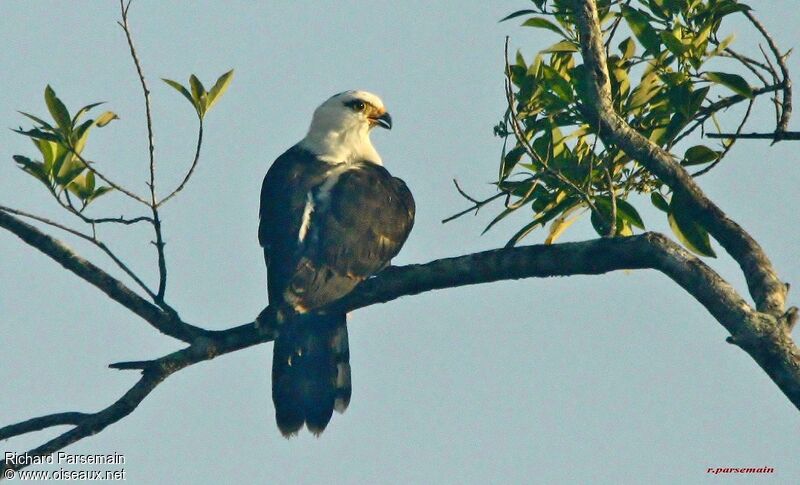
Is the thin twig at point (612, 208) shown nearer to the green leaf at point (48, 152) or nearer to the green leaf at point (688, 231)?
the green leaf at point (688, 231)

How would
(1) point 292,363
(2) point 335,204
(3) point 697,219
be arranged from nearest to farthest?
(3) point 697,219
(1) point 292,363
(2) point 335,204

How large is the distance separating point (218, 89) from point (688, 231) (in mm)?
2029

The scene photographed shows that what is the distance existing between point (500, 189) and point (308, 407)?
6.80 feet

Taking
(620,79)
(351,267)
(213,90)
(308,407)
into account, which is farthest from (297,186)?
(620,79)

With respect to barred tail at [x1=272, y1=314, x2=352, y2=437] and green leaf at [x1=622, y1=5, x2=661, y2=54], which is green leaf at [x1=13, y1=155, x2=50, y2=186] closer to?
barred tail at [x1=272, y1=314, x2=352, y2=437]

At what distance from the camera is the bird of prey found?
6426mm

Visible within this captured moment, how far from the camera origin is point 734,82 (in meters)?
4.69

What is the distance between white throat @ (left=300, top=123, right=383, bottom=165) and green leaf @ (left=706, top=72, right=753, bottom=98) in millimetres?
3761

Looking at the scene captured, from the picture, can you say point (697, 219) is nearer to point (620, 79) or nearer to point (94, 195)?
point (620, 79)

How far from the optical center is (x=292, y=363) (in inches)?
255

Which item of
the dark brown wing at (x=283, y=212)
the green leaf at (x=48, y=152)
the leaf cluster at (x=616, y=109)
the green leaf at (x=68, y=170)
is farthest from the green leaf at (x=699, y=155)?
the green leaf at (x=48, y=152)

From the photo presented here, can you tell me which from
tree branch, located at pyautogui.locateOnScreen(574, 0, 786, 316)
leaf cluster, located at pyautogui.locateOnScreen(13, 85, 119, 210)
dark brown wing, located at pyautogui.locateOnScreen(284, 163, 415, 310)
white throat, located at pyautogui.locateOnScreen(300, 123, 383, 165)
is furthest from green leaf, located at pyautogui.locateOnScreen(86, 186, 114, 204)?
white throat, located at pyautogui.locateOnScreen(300, 123, 383, 165)

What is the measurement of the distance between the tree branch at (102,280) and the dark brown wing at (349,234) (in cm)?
116

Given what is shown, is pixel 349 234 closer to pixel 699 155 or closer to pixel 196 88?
pixel 196 88
